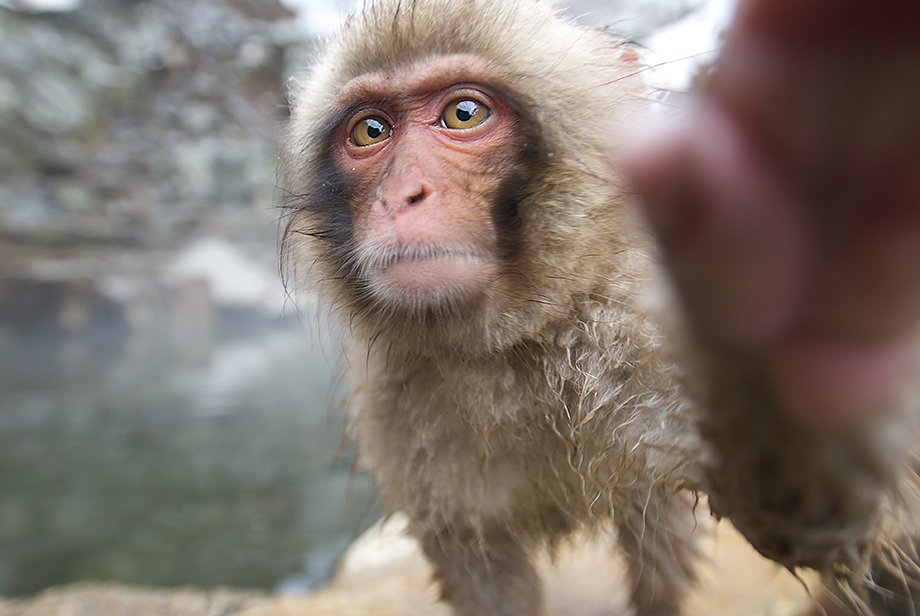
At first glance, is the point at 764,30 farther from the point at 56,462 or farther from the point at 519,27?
the point at 56,462

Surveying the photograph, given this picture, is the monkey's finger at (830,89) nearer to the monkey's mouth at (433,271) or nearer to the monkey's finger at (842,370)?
the monkey's finger at (842,370)

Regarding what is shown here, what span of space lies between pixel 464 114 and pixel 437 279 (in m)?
0.40

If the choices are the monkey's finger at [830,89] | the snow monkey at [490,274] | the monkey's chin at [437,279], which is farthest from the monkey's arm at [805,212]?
the monkey's chin at [437,279]

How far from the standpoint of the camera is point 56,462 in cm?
564

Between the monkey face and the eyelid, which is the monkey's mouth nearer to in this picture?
the monkey face

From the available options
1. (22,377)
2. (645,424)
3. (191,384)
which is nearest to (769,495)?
(645,424)

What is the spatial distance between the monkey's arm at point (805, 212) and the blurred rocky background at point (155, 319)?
1.06 meters

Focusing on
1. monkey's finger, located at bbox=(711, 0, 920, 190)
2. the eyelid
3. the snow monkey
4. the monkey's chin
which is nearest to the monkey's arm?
monkey's finger, located at bbox=(711, 0, 920, 190)

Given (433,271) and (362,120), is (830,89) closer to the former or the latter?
(433,271)

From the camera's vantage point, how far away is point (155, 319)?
13.0 metres

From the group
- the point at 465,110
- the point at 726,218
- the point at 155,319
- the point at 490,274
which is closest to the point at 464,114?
the point at 465,110

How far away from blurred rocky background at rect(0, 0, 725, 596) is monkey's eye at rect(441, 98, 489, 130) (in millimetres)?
452

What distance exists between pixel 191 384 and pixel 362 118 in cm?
822

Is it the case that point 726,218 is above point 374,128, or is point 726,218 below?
below
